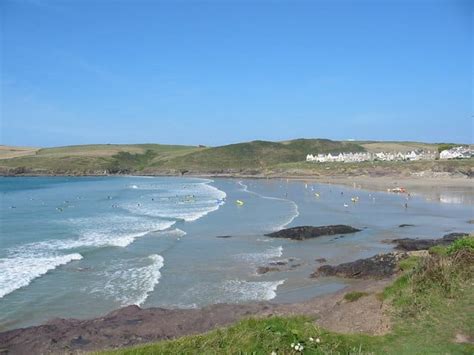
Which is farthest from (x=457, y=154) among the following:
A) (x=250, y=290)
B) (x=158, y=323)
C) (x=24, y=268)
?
(x=158, y=323)

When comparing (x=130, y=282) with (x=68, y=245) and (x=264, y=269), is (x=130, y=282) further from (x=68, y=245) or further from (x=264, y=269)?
(x=68, y=245)

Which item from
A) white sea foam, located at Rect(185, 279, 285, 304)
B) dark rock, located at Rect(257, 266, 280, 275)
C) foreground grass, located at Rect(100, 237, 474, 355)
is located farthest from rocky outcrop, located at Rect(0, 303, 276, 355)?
dark rock, located at Rect(257, 266, 280, 275)

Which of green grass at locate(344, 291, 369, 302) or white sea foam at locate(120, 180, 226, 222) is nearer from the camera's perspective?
green grass at locate(344, 291, 369, 302)

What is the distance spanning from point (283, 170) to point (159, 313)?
387ft

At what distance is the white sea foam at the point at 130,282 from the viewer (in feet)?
60.4

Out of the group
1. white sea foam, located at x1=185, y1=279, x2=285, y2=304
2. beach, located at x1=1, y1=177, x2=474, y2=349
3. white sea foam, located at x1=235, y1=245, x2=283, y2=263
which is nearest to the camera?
beach, located at x1=1, y1=177, x2=474, y2=349

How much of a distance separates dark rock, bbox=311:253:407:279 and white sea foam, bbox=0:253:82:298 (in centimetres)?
1271

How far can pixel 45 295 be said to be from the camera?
62.0 feet

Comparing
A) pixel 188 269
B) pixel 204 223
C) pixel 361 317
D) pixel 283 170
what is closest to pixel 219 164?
pixel 283 170

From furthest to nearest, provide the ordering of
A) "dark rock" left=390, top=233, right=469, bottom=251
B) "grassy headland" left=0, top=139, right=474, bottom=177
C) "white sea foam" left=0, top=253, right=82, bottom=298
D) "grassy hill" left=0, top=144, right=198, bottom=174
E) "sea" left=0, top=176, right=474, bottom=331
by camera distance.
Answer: "grassy hill" left=0, top=144, right=198, bottom=174 < "grassy headland" left=0, top=139, right=474, bottom=177 < "dark rock" left=390, top=233, right=469, bottom=251 < "white sea foam" left=0, top=253, right=82, bottom=298 < "sea" left=0, top=176, right=474, bottom=331

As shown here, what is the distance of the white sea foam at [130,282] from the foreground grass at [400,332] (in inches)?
370

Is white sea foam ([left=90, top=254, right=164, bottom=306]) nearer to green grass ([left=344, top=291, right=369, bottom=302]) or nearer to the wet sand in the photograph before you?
the wet sand

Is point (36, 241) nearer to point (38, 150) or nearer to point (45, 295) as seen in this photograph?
point (45, 295)

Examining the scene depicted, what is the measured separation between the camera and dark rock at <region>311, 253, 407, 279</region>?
64.5 feet
